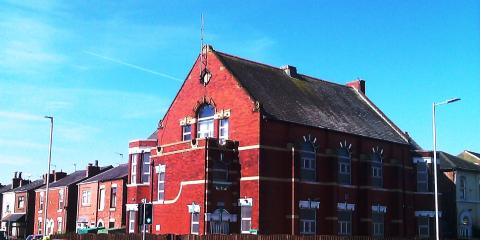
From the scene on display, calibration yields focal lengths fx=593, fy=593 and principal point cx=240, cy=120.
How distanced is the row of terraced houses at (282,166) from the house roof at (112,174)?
1194cm

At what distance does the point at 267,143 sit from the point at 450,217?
21.0 m

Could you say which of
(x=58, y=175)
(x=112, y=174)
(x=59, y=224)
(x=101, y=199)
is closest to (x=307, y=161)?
(x=112, y=174)

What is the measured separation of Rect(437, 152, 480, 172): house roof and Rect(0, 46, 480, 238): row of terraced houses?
15 cm

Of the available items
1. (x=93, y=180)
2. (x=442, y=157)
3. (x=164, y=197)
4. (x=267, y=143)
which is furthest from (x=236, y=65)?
(x=93, y=180)

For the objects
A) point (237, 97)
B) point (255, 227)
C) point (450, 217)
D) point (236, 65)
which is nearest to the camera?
point (255, 227)

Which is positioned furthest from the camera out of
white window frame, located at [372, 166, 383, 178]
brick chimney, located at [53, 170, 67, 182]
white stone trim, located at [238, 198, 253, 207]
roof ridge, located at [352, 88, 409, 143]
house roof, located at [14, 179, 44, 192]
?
house roof, located at [14, 179, 44, 192]

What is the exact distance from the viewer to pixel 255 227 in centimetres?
3522

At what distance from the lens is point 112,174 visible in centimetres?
5784

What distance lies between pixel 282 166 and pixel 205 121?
6807mm

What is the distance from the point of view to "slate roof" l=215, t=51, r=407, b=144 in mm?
39094

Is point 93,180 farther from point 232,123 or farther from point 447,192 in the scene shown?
point 447,192

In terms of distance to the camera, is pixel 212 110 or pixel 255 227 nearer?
pixel 255 227

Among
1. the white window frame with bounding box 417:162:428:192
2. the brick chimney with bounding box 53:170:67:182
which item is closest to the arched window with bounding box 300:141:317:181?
the white window frame with bounding box 417:162:428:192

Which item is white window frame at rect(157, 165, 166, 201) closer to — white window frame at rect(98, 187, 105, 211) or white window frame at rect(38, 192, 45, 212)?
white window frame at rect(98, 187, 105, 211)
